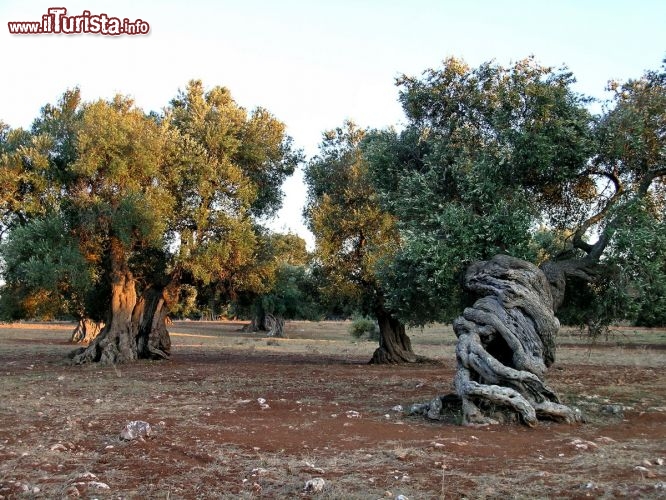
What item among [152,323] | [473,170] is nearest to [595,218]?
[473,170]

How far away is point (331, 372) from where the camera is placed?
27.1m

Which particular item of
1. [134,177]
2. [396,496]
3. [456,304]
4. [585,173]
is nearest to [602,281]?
[585,173]

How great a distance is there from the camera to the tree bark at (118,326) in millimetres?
29281

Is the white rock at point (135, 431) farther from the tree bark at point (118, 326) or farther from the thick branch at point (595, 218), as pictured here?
the tree bark at point (118, 326)

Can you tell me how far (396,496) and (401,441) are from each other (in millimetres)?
3627

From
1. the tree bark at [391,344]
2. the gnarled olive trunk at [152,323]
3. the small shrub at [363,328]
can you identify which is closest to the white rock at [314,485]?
the tree bark at [391,344]

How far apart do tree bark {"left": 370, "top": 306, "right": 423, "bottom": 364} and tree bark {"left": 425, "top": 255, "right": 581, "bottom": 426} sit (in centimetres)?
1642

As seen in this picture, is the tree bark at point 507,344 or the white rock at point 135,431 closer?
the white rock at point 135,431

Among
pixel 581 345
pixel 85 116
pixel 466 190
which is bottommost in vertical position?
pixel 581 345

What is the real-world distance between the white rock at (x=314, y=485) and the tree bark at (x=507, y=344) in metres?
5.63

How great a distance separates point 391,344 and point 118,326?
13.3 meters

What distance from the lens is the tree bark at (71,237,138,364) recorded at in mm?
29281

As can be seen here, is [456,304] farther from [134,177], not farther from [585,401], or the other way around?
[134,177]

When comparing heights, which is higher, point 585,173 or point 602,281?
point 585,173
